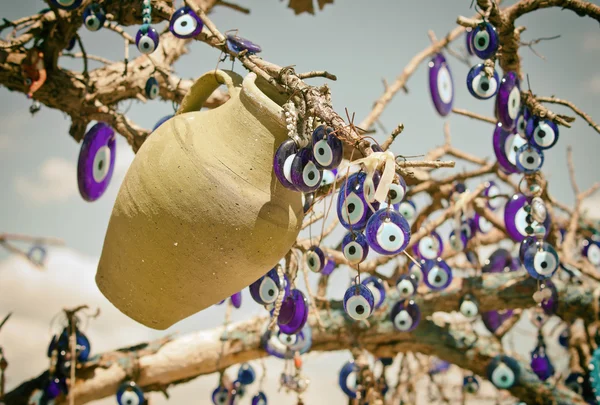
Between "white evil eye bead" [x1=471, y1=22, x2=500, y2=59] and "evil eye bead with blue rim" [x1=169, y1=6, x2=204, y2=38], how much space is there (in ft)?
2.26

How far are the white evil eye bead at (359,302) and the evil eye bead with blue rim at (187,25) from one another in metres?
0.74

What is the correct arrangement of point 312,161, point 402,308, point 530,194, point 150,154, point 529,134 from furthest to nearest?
point 402,308 → point 530,194 → point 529,134 → point 150,154 → point 312,161

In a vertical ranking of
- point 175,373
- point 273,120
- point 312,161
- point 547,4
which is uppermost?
point 547,4

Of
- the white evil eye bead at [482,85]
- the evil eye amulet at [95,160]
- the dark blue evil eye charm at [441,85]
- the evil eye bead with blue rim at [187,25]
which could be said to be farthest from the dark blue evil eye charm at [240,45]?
the dark blue evil eye charm at [441,85]

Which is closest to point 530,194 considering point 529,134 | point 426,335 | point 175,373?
point 529,134

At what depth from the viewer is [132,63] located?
213cm

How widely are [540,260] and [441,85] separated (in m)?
0.79

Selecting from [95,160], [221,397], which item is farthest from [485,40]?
[221,397]

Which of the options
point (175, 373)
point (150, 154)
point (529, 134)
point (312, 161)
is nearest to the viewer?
point (312, 161)

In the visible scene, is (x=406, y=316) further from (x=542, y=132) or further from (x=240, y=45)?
(x=240, y=45)

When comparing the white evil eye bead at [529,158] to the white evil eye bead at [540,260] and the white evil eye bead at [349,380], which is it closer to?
the white evil eye bead at [540,260]

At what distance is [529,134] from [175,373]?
1408mm

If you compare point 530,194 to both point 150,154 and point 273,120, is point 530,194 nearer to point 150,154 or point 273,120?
point 273,120

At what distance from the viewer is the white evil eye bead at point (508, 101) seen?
1507mm
